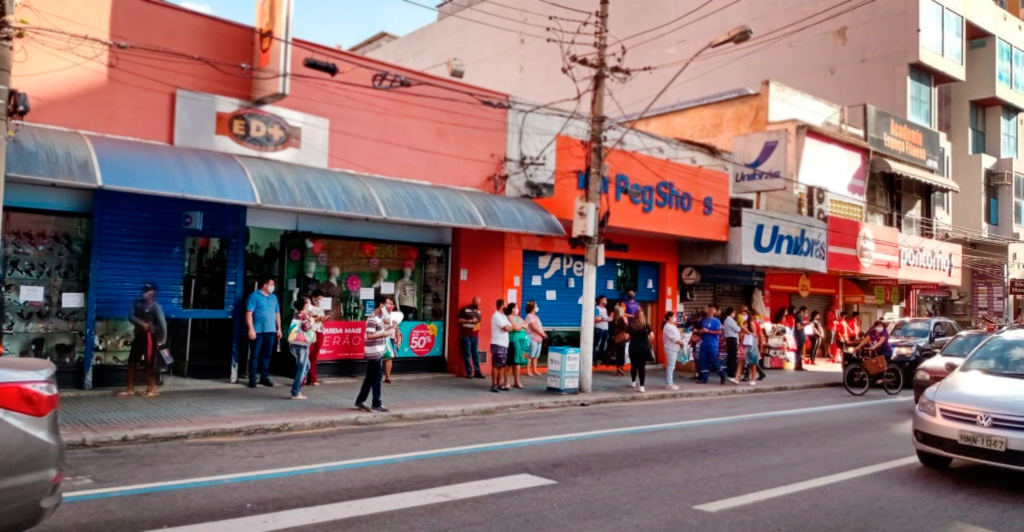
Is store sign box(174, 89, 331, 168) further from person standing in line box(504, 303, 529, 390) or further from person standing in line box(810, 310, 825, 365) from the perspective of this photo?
person standing in line box(810, 310, 825, 365)

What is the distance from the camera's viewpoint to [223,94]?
13.1 meters

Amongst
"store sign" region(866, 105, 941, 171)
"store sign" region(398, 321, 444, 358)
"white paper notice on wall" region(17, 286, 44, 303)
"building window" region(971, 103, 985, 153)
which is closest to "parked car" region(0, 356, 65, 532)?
"white paper notice on wall" region(17, 286, 44, 303)

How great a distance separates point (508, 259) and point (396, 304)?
2.80 meters

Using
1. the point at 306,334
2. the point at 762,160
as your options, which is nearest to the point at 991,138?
the point at 762,160

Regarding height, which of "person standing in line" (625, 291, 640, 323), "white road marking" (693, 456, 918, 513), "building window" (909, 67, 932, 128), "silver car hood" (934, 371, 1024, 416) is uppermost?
"building window" (909, 67, 932, 128)

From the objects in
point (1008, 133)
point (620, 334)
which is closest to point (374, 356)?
point (620, 334)

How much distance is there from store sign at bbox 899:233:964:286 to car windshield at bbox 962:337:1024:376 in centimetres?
2177

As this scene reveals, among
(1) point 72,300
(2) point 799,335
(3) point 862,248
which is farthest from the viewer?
(3) point 862,248

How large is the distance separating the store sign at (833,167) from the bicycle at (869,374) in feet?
31.7

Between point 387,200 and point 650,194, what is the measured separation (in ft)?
25.3

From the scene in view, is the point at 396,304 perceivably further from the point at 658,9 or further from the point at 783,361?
the point at 658,9

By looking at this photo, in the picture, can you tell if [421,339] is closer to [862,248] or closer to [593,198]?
[593,198]

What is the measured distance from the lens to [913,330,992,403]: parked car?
1091 cm

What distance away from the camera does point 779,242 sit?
22.2 meters
